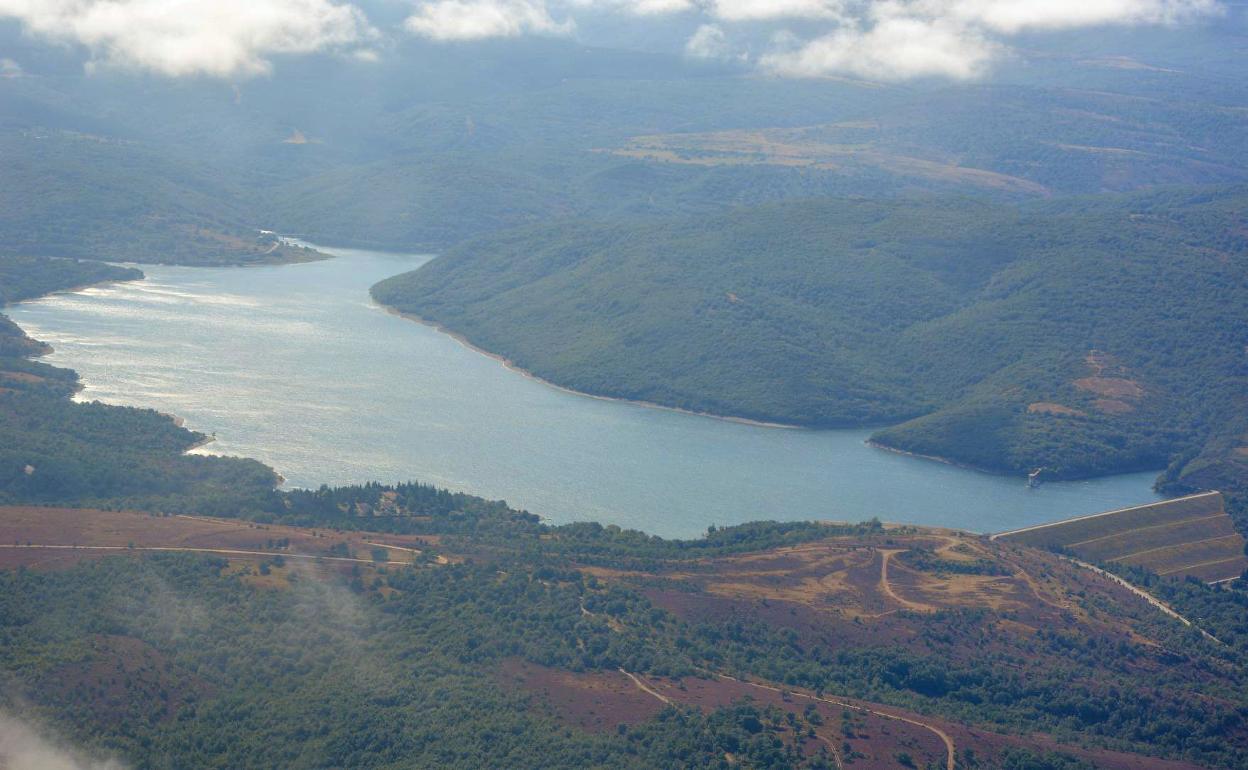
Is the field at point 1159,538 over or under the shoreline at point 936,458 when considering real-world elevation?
under

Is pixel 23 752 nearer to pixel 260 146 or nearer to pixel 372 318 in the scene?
pixel 372 318

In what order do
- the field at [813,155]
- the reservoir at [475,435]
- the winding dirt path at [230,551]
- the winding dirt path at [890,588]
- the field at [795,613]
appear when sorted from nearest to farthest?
the field at [795,613] → the winding dirt path at [230,551] → the winding dirt path at [890,588] → the reservoir at [475,435] → the field at [813,155]

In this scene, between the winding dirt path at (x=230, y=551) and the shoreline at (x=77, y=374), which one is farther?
the shoreline at (x=77, y=374)

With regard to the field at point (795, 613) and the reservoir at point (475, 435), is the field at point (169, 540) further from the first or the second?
the reservoir at point (475, 435)

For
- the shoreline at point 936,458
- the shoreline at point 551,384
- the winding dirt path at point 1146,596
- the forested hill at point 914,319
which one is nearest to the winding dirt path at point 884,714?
the winding dirt path at point 1146,596

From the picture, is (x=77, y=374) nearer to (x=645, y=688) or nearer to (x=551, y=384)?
(x=551, y=384)

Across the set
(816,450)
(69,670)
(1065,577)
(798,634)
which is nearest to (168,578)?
(69,670)
